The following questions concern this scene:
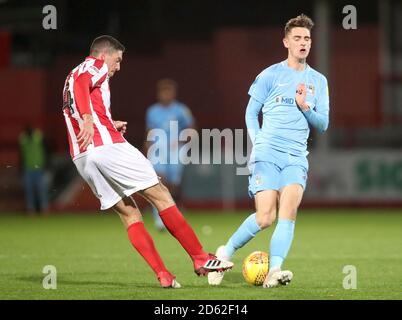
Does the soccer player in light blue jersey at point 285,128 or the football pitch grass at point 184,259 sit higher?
the soccer player in light blue jersey at point 285,128

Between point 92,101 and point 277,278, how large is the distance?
2.07 metres

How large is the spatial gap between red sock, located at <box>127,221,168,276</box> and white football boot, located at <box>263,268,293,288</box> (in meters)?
0.83

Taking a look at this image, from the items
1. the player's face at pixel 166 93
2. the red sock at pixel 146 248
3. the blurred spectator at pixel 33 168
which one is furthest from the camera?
the blurred spectator at pixel 33 168

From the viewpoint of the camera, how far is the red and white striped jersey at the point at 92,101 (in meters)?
8.38

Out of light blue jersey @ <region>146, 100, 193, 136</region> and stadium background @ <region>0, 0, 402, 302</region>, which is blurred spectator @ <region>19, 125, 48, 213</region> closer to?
stadium background @ <region>0, 0, 402, 302</region>

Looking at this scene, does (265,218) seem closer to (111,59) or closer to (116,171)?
(116,171)

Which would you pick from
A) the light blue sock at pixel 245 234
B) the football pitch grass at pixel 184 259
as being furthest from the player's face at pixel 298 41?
the football pitch grass at pixel 184 259

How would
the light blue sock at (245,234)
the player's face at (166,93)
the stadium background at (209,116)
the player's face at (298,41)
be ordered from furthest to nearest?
1. the player's face at (166,93)
2. the stadium background at (209,116)
3. the light blue sock at (245,234)
4. the player's face at (298,41)

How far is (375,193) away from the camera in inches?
862

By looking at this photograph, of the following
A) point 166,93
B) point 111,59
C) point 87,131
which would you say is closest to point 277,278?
point 87,131

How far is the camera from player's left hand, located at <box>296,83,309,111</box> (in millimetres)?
8508

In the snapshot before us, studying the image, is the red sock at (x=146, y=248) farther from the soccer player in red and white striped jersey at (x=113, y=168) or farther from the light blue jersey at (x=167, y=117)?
the light blue jersey at (x=167, y=117)

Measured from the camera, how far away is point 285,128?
872 cm
